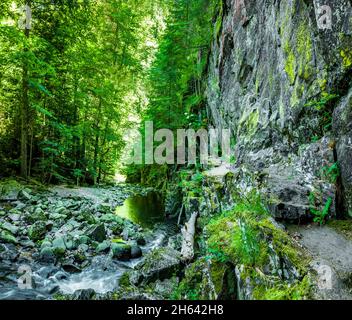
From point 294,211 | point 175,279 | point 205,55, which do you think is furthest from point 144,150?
point 294,211

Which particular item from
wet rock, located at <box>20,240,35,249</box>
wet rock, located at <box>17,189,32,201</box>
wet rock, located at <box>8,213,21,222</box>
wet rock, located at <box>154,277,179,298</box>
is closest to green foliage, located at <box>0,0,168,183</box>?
wet rock, located at <box>17,189,32,201</box>

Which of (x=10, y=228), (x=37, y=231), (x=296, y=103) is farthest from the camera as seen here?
(x=37, y=231)

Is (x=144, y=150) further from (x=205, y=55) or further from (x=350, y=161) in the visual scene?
(x=350, y=161)

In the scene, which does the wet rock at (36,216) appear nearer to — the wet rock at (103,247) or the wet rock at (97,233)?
the wet rock at (97,233)

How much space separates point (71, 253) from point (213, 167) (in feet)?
19.3

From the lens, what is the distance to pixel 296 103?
503cm

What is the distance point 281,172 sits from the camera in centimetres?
478

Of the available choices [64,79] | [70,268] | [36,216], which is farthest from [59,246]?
[64,79]

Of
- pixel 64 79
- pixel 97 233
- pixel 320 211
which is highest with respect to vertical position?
pixel 64 79

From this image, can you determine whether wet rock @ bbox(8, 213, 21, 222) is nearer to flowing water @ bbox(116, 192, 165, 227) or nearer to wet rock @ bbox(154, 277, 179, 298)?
flowing water @ bbox(116, 192, 165, 227)

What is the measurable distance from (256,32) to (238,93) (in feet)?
6.90

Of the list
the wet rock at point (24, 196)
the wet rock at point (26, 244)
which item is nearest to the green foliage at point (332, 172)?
the wet rock at point (26, 244)

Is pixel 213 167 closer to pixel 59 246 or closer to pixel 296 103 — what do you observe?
pixel 296 103

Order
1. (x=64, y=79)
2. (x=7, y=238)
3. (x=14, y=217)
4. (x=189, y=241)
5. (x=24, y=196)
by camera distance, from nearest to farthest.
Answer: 1. (x=7, y=238)
2. (x=189, y=241)
3. (x=14, y=217)
4. (x=24, y=196)
5. (x=64, y=79)
